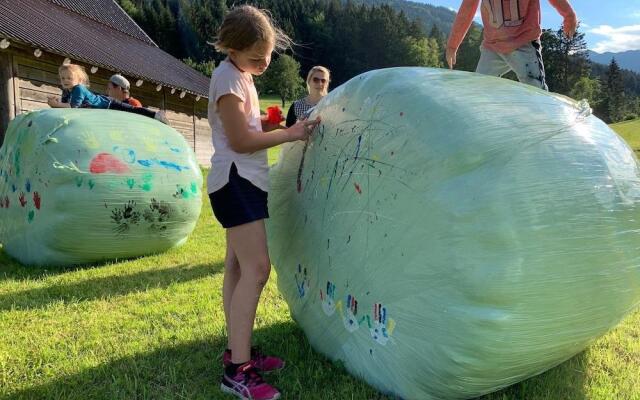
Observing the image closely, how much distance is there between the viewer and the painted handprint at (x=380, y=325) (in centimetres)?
210

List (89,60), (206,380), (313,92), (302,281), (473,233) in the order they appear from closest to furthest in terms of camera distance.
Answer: (473,233) < (206,380) < (302,281) < (313,92) < (89,60)

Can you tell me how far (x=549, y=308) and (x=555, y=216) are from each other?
312 mm

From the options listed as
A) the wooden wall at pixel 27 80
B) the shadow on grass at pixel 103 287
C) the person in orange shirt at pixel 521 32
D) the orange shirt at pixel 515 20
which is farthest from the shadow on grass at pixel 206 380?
the wooden wall at pixel 27 80

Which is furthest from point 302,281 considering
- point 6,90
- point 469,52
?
point 469,52

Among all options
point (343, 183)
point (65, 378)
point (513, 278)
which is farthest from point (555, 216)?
point (65, 378)

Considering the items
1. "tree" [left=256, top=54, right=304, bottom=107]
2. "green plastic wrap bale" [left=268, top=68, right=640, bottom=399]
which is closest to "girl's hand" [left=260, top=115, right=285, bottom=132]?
"green plastic wrap bale" [left=268, top=68, right=640, bottom=399]

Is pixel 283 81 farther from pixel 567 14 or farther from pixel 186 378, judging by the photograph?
pixel 186 378

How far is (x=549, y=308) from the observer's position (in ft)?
5.98

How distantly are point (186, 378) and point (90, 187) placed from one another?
8.65 feet

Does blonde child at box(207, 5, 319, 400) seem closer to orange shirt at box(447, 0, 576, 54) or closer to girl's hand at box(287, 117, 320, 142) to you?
girl's hand at box(287, 117, 320, 142)

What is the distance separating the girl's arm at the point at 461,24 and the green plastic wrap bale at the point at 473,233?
180cm

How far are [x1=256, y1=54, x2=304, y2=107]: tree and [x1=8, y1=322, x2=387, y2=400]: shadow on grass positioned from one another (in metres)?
59.0

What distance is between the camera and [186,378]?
2.66 m

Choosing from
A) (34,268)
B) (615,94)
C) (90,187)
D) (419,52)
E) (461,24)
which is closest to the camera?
(461,24)
